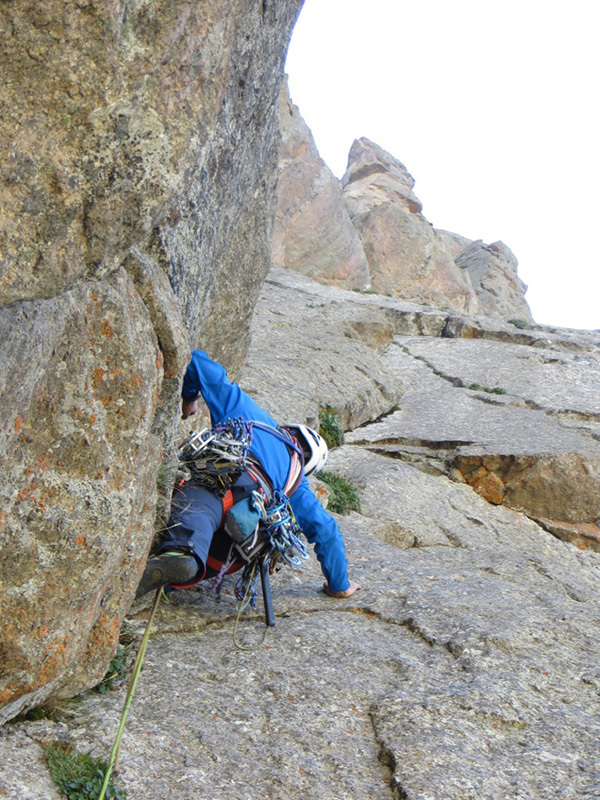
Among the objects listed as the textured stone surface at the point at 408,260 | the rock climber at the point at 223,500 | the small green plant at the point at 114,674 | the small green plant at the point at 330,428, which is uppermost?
the textured stone surface at the point at 408,260

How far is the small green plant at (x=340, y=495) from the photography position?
11.3m

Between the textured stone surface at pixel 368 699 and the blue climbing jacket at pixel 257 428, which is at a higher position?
the blue climbing jacket at pixel 257 428

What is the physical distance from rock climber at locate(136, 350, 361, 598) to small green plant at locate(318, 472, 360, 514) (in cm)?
342

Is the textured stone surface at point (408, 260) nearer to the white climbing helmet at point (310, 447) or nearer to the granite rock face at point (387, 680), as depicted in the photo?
the granite rock face at point (387, 680)

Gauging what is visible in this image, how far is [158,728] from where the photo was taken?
4.97 meters

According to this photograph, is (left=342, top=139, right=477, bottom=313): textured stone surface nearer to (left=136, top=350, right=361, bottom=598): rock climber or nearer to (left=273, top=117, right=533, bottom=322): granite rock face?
(left=273, top=117, right=533, bottom=322): granite rock face

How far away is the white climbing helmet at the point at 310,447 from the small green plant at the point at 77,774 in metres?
3.29

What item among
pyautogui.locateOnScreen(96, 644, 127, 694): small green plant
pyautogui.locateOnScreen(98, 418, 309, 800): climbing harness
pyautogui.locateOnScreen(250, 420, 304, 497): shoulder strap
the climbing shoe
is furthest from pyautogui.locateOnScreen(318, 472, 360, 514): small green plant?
pyautogui.locateOnScreen(96, 644, 127, 694): small green plant

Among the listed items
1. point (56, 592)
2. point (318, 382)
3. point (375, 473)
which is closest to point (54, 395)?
point (56, 592)

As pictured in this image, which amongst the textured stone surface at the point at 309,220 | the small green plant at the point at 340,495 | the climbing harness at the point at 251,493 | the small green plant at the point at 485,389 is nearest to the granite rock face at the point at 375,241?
the textured stone surface at the point at 309,220

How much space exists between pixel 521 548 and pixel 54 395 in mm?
9761

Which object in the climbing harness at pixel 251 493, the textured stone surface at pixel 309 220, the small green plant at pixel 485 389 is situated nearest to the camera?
the climbing harness at pixel 251 493

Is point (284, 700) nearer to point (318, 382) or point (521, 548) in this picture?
point (521, 548)

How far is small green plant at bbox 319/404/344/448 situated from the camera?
15.1 meters
